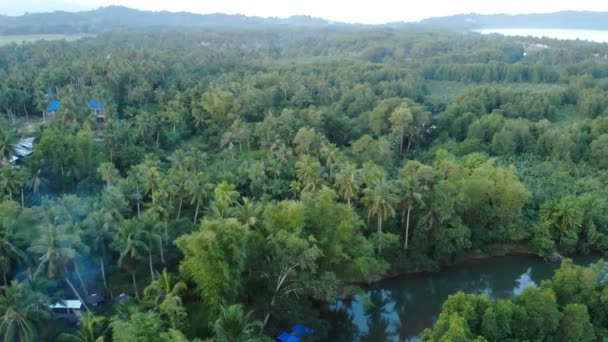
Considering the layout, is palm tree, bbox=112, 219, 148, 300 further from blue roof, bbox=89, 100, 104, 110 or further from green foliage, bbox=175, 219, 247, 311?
blue roof, bbox=89, 100, 104, 110

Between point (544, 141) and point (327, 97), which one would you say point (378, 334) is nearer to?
point (544, 141)

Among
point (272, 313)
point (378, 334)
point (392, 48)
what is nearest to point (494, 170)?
point (378, 334)

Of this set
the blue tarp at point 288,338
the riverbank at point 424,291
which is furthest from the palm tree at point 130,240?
the riverbank at point 424,291

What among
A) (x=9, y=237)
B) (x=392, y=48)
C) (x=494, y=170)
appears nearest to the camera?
(x=9, y=237)

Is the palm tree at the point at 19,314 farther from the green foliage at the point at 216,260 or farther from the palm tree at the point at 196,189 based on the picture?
the palm tree at the point at 196,189

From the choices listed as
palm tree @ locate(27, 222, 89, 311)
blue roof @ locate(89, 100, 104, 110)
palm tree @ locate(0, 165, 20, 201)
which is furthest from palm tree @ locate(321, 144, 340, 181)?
blue roof @ locate(89, 100, 104, 110)

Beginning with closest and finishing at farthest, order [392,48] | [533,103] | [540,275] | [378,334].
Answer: [378,334], [540,275], [533,103], [392,48]
